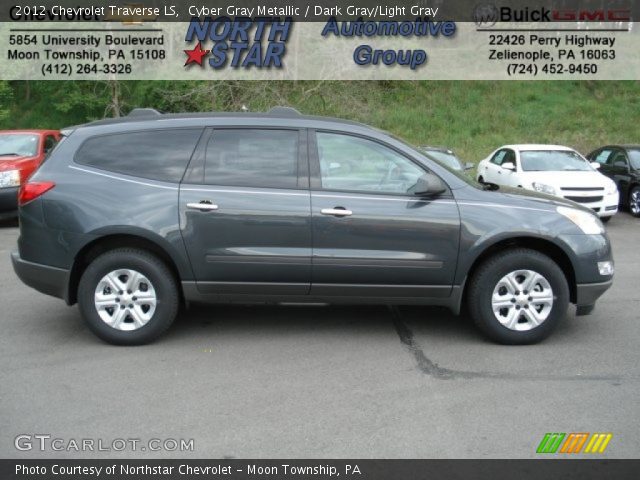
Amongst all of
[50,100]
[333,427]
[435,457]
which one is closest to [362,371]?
[333,427]

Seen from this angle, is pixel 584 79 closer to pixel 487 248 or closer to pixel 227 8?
pixel 227 8

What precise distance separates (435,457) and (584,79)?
95.0 feet

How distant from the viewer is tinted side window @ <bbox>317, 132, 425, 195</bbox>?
517cm

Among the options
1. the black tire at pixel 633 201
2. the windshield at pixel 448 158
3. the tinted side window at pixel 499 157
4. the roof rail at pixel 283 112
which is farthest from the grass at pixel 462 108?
the roof rail at pixel 283 112

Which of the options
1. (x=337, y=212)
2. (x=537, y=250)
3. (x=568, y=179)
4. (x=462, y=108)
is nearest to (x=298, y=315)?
(x=337, y=212)

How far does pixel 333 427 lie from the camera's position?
12.4ft

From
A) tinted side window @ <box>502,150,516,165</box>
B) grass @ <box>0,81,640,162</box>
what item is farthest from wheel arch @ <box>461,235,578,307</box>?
grass @ <box>0,81,640,162</box>

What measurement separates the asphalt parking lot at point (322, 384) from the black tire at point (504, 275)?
13 cm

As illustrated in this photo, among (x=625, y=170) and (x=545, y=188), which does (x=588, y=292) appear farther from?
(x=625, y=170)

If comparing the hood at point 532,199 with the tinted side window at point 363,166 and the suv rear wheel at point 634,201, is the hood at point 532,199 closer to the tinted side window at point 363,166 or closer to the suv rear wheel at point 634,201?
the tinted side window at point 363,166

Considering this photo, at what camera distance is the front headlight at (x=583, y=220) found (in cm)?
524

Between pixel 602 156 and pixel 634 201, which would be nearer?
pixel 634 201

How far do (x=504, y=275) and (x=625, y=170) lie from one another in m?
10.4

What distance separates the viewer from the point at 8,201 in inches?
446
